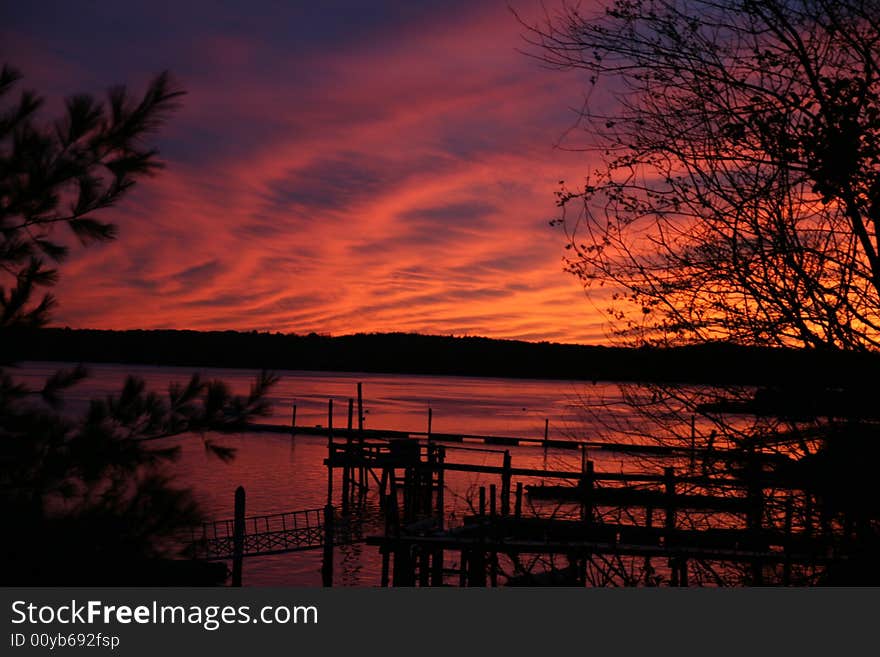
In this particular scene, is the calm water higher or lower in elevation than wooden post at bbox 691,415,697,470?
lower

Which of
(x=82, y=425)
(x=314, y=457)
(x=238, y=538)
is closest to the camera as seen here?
(x=82, y=425)

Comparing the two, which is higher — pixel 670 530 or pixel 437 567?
pixel 670 530

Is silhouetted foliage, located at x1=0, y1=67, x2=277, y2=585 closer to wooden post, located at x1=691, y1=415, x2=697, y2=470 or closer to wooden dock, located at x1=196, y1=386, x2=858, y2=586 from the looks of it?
wooden dock, located at x1=196, y1=386, x2=858, y2=586

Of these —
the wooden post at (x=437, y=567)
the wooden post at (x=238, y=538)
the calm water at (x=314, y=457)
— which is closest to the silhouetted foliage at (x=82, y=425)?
the calm water at (x=314, y=457)

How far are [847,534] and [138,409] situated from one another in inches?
200

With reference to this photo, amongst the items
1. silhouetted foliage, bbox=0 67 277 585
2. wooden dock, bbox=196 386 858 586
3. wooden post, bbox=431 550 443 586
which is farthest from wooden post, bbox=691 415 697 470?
wooden post, bbox=431 550 443 586

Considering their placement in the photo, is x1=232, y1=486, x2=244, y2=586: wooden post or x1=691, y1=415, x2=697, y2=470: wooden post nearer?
x1=691, y1=415, x2=697, y2=470: wooden post

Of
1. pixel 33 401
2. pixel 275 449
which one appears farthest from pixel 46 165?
pixel 275 449

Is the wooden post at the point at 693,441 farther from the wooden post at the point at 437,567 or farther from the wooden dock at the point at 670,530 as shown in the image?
the wooden post at the point at 437,567

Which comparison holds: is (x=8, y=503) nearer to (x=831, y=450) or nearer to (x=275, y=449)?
(x=831, y=450)

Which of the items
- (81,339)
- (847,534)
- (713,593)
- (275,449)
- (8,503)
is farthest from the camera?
(275,449)

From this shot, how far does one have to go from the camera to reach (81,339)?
7496 mm

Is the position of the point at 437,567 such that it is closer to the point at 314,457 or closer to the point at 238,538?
the point at 238,538

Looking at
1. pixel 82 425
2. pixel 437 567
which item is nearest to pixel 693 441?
pixel 82 425
